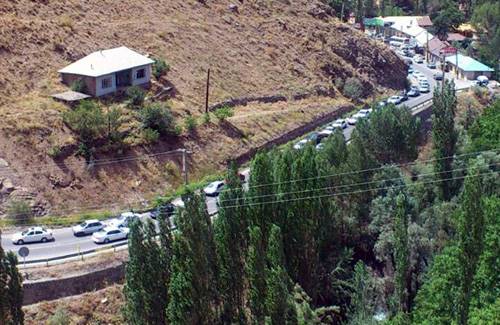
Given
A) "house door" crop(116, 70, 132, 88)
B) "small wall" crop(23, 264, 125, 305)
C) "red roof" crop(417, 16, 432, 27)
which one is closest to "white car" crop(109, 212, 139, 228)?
"small wall" crop(23, 264, 125, 305)

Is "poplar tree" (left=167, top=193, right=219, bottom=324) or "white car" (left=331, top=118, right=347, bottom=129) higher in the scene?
"poplar tree" (left=167, top=193, right=219, bottom=324)

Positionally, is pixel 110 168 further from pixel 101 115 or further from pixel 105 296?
pixel 105 296

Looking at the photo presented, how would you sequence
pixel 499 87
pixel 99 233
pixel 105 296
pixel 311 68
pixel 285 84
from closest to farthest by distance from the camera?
pixel 105 296 → pixel 99 233 → pixel 285 84 → pixel 311 68 → pixel 499 87

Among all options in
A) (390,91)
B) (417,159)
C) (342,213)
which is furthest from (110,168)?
(390,91)

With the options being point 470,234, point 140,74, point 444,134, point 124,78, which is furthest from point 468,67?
point 470,234

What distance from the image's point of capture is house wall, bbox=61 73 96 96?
179 ft

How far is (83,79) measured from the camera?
55062 mm

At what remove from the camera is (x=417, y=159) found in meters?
54.7

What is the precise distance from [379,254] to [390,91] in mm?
39876

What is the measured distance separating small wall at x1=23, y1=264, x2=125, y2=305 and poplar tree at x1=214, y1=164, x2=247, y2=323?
260 inches

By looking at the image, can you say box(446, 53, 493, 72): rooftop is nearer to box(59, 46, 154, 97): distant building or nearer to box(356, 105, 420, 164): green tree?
box(356, 105, 420, 164): green tree

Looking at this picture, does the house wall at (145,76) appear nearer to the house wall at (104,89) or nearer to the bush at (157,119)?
the house wall at (104,89)

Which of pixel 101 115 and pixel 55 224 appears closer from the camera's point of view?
pixel 55 224

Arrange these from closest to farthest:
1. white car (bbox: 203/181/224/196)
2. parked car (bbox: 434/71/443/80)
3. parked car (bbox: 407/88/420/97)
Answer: white car (bbox: 203/181/224/196) → parked car (bbox: 407/88/420/97) → parked car (bbox: 434/71/443/80)
